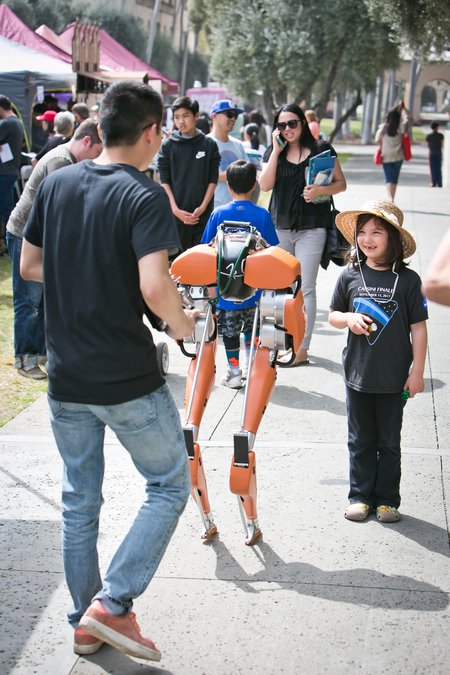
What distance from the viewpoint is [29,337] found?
7266 millimetres

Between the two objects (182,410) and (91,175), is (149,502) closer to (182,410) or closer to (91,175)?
(91,175)

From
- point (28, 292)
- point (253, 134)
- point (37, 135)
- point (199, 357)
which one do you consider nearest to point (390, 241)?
point (199, 357)

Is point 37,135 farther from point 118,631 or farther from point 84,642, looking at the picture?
point 118,631

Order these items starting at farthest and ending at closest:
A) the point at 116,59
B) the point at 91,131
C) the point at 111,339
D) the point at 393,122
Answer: the point at 116,59, the point at 393,122, the point at 91,131, the point at 111,339

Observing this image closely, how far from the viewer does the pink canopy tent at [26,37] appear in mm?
20953

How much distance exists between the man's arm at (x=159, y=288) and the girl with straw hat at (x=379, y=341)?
1.46 metres

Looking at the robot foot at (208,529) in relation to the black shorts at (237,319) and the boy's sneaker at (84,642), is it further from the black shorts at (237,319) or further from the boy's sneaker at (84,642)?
the black shorts at (237,319)

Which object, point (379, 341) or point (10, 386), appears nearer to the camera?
point (379, 341)

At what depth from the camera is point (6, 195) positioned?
12.2m

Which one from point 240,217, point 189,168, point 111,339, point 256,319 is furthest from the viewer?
point 189,168

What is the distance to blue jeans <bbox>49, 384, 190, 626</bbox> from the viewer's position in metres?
3.09

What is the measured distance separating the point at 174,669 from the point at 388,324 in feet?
6.09

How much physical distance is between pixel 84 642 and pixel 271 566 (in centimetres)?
101

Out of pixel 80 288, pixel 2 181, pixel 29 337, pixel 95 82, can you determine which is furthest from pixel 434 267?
pixel 95 82
